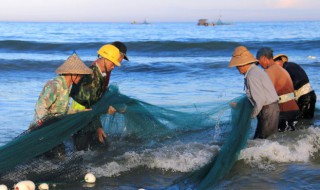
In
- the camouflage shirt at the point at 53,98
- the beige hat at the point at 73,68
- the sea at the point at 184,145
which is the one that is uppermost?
the beige hat at the point at 73,68

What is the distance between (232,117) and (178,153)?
34.2 inches

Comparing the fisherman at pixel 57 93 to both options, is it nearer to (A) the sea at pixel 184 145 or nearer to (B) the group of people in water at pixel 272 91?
(A) the sea at pixel 184 145

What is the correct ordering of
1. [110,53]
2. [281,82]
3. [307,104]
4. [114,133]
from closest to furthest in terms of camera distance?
[110,53] < [114,133] < [281,82] < [307,104]

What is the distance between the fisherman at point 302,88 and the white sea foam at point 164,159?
2.70 metres

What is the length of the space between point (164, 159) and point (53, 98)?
1.69 m

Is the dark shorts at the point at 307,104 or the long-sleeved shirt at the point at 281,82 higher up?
the long-sleeved shirt at the point at 281,82

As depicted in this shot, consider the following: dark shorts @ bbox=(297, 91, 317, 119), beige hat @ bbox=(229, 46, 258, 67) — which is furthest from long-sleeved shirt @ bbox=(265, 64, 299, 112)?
dark shorts @ bbox=(297, 91, 317, 119)

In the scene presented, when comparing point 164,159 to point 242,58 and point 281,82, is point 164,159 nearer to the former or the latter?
point 242,58

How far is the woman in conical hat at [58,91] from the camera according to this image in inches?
214

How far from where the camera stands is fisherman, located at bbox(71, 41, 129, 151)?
19.1 feet

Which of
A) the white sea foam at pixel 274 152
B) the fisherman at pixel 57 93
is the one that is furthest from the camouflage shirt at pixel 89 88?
the white sea foam at pixel 274 152

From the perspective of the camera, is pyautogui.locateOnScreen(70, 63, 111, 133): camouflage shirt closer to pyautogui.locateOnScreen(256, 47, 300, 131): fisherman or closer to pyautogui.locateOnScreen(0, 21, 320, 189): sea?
pyautogui.locateOnScreen(0, 21, 320, 189): sea

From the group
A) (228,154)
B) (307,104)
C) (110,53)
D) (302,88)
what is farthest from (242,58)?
(307,104)

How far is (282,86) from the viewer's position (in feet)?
22.9
